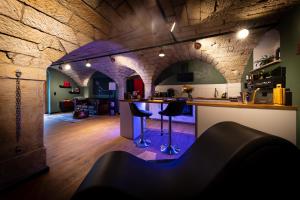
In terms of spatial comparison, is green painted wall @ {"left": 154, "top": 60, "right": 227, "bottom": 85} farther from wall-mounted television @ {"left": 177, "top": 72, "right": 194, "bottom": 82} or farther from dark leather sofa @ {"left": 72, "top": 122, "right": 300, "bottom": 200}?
dark leather sofa @ {"left": 72, "top": 122, "right": 300, "bottom": 200}

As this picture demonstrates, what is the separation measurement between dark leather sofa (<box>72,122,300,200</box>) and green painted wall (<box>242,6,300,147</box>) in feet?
6.52

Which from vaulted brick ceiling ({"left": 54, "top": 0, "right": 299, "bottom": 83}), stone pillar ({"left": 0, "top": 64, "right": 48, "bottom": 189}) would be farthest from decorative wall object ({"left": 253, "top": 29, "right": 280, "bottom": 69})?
stone pillar ({"left": 0, "top": 64, "right": 48, "bottom": 189})

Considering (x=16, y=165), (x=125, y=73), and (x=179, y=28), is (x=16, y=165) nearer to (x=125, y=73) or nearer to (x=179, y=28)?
(x=179, y=28)

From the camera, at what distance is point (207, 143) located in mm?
1209

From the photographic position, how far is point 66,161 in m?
2.52

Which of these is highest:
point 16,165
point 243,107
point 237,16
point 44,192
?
point 237,16

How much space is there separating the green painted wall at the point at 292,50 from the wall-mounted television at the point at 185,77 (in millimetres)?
3538

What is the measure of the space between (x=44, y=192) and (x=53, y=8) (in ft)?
7.58

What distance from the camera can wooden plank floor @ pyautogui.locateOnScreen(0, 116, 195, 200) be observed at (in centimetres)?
173

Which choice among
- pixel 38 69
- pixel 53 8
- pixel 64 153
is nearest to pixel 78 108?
pixel 64 153

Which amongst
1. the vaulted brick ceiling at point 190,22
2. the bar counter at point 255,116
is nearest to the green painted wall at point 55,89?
the vaulted brick ceiling at point 190,22

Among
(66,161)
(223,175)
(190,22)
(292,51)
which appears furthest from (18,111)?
(292,51)

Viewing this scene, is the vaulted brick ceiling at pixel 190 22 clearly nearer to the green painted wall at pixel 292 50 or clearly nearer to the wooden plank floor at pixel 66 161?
the green painted wall at pixel 292 50

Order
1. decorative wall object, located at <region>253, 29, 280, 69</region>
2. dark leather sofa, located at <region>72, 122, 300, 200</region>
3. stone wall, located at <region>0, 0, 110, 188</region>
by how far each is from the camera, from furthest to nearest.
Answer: decorative wall object, located at <region>253, 29, 280, 69</region>
stone wall, located at <region>0, 0, 110, 188</region>
dark leather sofa, located at <region>72, 122, 300, 200</region>
